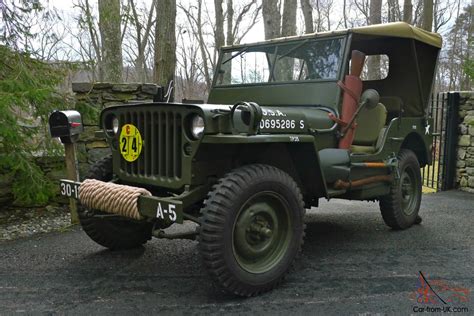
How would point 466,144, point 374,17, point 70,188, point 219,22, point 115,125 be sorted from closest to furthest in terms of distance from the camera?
1. point 70,188
2. point 115,125
3. point 466,144
4. point 374,17
5. point 219,22

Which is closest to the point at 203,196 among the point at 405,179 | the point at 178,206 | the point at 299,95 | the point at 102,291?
the point at 178,206

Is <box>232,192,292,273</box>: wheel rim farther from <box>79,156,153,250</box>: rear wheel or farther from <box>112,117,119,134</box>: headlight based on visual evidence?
<box>112,117,119,134</box>: headlight

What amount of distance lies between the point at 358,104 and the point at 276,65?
0.91 m

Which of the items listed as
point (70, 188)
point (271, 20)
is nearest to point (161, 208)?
point (70, 188)

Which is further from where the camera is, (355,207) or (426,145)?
(355,207)

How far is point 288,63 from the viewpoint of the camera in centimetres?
475

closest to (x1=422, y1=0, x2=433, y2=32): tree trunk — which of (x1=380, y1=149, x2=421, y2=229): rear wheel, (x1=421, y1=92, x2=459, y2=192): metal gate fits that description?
(x1=421, y1=92, x2=459, y2=192): metal gate

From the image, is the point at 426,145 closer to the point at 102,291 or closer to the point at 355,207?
the point at 355,207

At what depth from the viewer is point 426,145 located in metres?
5.53

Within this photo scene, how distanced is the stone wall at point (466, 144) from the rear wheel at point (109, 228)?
6.06 meters

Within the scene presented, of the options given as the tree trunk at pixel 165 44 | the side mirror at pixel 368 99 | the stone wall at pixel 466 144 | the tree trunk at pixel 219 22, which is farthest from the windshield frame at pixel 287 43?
the tree trunk at pixel 219 22

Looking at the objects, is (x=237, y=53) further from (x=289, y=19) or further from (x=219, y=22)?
(x=219, y=22)

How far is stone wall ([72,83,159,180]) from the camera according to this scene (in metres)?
5.91

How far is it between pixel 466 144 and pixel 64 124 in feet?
21.9
